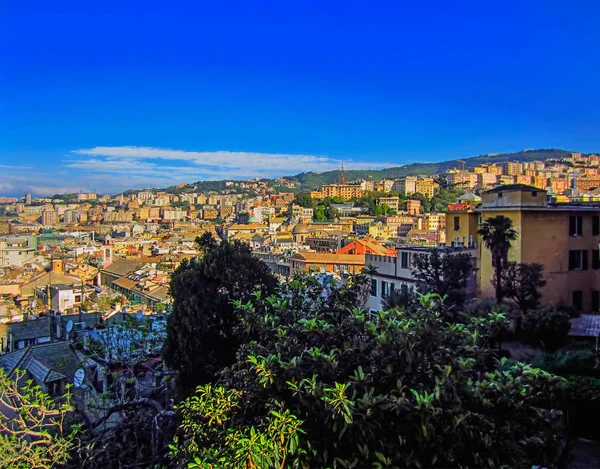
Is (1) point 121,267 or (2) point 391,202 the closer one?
(1) point 121,267

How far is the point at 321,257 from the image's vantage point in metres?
49.8

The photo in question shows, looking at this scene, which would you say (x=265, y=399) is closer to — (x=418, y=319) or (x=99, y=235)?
(x=418, y=319)

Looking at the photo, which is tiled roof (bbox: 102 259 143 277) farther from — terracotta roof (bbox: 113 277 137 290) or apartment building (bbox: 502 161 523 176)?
apartment building (bbox: 502 161 523 176)

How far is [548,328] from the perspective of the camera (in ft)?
43.6

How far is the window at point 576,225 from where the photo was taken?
17188mm

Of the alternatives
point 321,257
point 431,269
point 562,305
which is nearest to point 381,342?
point 431,269

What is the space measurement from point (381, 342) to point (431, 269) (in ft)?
38.1

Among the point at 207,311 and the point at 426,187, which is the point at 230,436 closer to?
the point at 207,311

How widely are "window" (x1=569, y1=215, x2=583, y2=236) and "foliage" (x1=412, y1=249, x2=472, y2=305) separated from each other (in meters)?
4.17

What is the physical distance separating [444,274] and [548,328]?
3.39m

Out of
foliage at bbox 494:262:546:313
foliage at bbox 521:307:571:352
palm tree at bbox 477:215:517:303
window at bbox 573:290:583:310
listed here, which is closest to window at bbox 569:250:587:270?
window at bbox 573:290:583:310

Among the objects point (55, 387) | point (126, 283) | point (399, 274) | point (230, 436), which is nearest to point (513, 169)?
point (126, 283)

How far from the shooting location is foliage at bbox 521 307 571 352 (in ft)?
43.6

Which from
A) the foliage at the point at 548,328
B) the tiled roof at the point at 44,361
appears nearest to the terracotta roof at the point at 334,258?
the foliage at the point at 548,328
